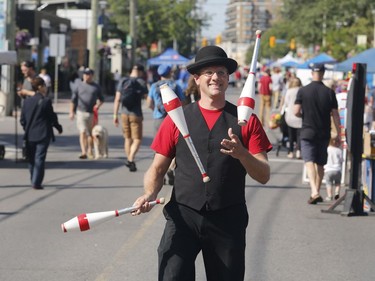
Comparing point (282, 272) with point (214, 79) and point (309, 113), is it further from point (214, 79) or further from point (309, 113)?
point (309, 113)

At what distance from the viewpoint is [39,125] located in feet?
48.3

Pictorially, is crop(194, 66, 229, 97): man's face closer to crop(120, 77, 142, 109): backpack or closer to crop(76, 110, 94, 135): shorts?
crop(120, 77, 142, 109): backpack

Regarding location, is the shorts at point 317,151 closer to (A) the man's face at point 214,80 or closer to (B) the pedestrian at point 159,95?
(B) the pedestrian at point 159,95

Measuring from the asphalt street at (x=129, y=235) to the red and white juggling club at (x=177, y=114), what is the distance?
3025 millimetres

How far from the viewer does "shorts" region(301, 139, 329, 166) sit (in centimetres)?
1317

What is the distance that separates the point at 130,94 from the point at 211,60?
1119 cm

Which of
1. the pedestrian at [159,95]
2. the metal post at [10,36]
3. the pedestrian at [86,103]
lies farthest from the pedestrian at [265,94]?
the pedestrian at [159,95]

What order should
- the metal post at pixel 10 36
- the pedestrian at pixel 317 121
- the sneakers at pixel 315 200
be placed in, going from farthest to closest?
the metal post at pixel 10 36 < the sneakers at pixel 315 200 < the pedestrian at pixel 317 121

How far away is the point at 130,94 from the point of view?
16922 mm

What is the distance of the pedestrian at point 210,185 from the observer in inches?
228

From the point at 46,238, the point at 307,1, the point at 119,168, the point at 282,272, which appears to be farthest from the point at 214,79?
the point at 307,1

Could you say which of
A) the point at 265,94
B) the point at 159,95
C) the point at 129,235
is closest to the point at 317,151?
the point at 159,95

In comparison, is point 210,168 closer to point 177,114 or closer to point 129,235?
point 177,114

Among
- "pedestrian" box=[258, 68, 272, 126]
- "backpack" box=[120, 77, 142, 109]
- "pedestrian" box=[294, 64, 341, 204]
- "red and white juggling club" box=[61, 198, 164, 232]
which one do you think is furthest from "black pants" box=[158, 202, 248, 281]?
"pedestrian" box=[258, 68, 272, 126]
